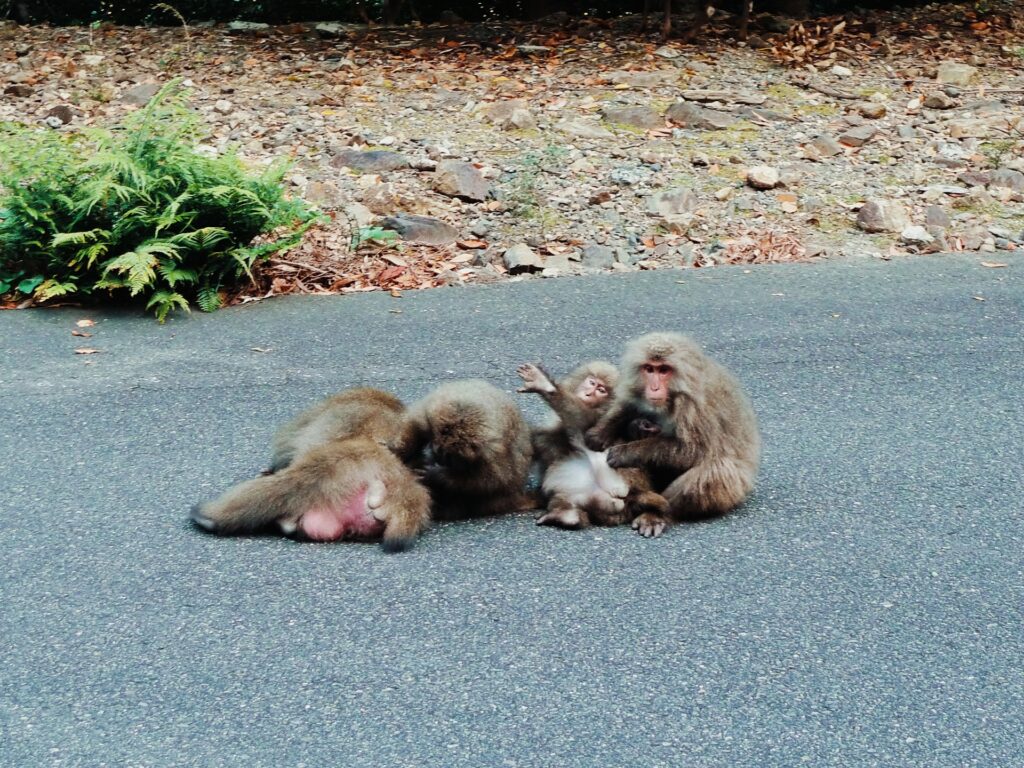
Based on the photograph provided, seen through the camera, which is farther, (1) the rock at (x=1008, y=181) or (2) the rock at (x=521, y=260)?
(1) the rock at (x=1008, y=181)

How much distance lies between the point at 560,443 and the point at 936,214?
6010 millimetres

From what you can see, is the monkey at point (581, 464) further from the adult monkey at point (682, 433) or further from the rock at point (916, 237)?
the rock at point (916, 237)

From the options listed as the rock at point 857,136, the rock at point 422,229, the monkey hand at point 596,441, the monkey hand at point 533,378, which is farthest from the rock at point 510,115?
the monkey hand at point 596,441

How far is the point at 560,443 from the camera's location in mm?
4812

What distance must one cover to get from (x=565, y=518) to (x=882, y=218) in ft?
19.5

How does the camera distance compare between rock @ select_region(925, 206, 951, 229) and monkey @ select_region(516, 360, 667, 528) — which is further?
rock @ select_region(925, 206, 951, 229)

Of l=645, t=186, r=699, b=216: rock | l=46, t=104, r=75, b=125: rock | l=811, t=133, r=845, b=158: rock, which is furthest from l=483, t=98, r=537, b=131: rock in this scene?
l=46, t=104, r=75, b=125: rock

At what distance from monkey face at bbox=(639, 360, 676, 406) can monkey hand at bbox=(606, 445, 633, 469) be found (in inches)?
9.9

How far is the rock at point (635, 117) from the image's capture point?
10906mm

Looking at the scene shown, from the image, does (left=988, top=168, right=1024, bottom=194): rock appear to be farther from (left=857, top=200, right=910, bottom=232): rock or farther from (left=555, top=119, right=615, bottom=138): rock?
(left=555, top=119, right=615, bottom=138): rock

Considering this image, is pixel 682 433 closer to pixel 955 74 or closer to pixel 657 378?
pixel 657 378

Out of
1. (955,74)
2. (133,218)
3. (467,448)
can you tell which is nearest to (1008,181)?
(955,74)

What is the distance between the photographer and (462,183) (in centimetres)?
959

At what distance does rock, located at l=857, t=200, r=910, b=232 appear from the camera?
9.38 m
